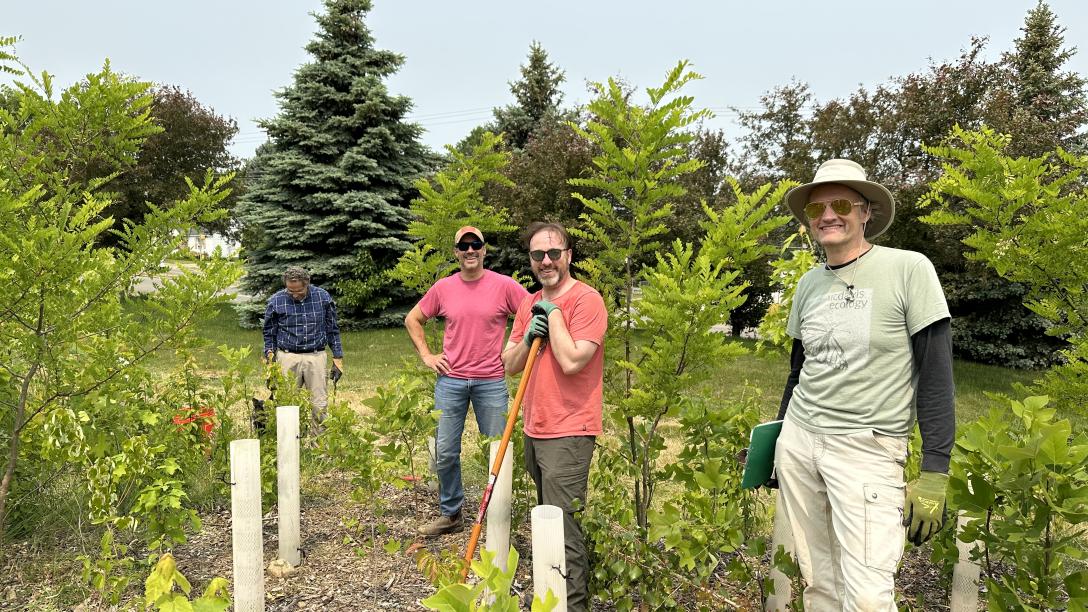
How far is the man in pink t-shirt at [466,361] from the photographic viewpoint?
3801mm

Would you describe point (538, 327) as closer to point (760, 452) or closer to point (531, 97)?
point (760, 452)

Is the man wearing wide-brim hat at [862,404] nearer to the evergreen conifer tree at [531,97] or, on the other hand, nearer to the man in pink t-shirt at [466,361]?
the man in pink t-shirt at [466,361]

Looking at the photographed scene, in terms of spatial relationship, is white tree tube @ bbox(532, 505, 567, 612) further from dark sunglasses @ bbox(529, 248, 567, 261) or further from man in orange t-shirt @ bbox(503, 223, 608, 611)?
dark sunglasses @ bbox(529, 248, 567, 261)

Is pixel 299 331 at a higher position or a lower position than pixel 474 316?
lower

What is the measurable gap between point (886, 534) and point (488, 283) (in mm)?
2698

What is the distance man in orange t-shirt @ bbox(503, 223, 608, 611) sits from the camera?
2676 mm

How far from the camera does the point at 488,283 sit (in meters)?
4.02

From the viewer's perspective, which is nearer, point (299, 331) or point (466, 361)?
point (466, 361)

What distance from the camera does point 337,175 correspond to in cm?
1532

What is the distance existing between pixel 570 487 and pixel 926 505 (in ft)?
4.54

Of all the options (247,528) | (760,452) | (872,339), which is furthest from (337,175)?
(872,339)

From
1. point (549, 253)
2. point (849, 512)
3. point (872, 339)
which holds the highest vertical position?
point (549, 253)

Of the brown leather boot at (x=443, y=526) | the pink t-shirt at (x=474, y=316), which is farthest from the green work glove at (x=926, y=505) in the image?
the brown leather boot at (x=443, y=526)

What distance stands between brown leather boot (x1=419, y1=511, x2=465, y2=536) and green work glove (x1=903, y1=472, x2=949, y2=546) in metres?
2.61
